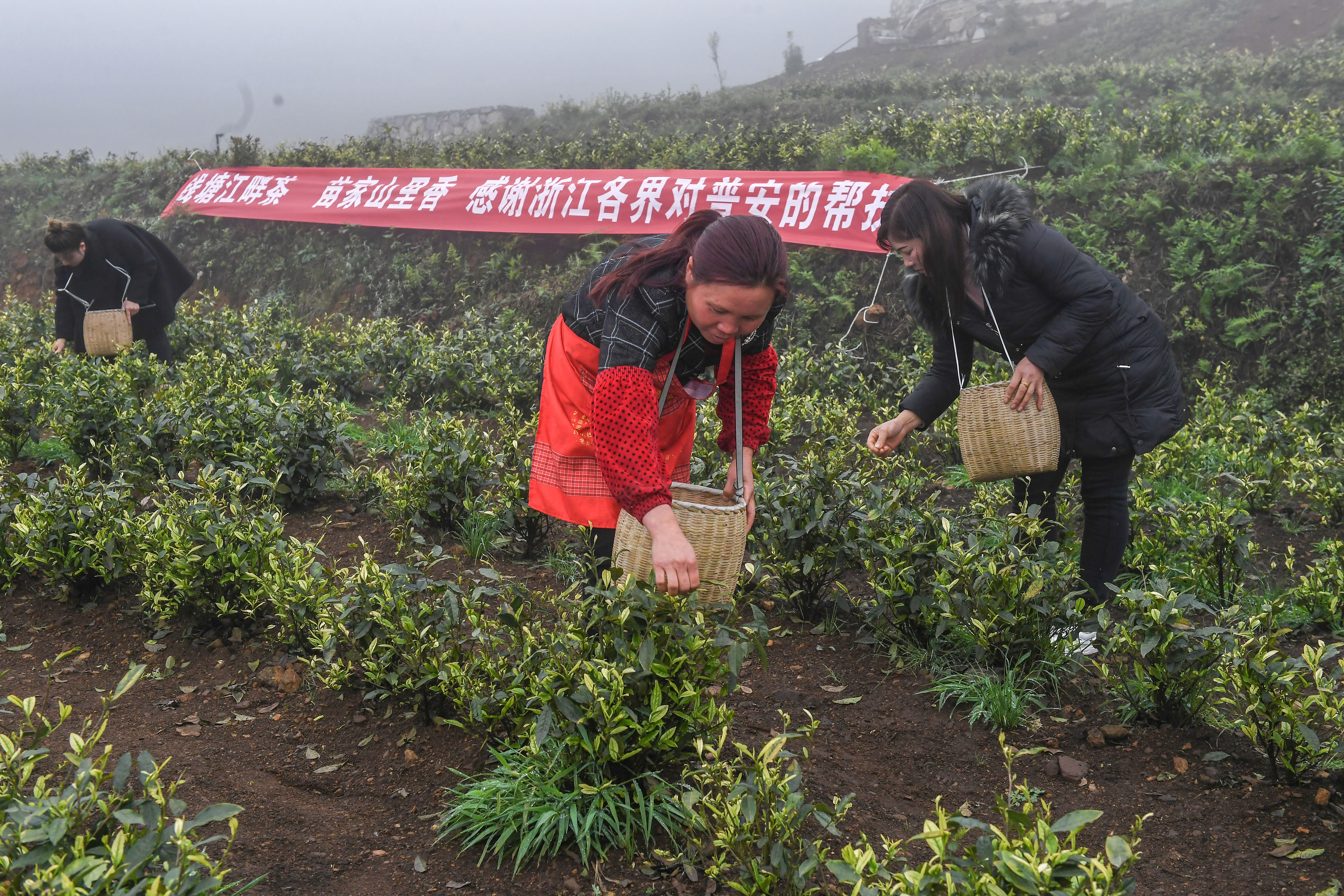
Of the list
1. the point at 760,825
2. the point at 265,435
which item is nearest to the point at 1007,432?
the point at 760,825

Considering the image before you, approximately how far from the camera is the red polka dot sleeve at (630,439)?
Answer: 6.86 ft

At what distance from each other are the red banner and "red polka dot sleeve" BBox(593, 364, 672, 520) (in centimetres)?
574

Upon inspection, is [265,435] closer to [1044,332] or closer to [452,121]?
[1044,332]

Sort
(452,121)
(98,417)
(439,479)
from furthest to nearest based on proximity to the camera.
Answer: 1. (452,121)
2. (98,417)
3. (439,479)

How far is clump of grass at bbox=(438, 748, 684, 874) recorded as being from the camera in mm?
2182

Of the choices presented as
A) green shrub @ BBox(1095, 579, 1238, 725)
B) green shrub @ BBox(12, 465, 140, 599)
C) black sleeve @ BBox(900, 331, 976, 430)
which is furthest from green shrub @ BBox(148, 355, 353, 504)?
green shrub @ BBox(1095, 579, 1238, 725)

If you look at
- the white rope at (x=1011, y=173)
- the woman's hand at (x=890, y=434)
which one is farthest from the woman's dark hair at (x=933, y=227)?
the white rope at (x=1011, y=173)

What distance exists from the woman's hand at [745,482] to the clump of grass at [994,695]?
0.94 metres

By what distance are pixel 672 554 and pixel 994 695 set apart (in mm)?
1414

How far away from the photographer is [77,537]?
3.62m

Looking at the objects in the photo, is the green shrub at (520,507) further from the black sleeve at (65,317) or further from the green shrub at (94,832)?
the black sleeve at (65,317)

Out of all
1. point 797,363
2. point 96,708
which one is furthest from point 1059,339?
point 797,363

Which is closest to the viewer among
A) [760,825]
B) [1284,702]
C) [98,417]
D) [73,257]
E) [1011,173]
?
[760,825]

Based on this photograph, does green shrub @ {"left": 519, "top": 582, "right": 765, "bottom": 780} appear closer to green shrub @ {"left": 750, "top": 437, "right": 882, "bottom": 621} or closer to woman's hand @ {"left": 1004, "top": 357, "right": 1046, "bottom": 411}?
green shrub @ {"left": 750, "top": 437, "right": 882, "bottom": 621}
